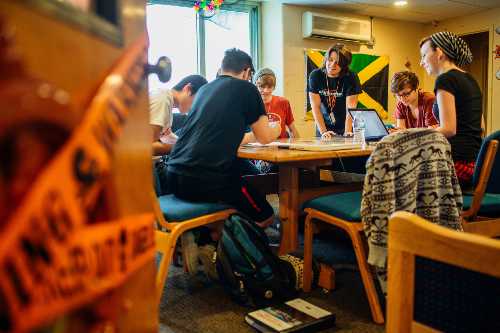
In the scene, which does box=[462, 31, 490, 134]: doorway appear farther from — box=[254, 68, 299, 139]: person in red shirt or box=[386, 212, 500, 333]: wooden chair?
box=[386, 212, 500, 333]: wooden chair

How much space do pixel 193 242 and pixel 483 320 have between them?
1.57 metres

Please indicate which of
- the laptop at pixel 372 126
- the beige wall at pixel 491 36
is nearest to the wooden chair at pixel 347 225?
the laptop at pixel 372 126

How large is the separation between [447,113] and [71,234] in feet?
6.70

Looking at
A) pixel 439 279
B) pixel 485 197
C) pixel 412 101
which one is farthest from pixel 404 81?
pixel 439 279

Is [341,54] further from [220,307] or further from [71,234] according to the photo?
[71,234]

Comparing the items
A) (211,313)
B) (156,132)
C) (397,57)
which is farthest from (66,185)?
(397,57)

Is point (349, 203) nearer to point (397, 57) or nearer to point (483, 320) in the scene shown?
point (483, 320)

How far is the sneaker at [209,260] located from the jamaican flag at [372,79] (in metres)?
4.27

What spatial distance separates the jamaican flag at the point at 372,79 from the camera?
19.4 ft

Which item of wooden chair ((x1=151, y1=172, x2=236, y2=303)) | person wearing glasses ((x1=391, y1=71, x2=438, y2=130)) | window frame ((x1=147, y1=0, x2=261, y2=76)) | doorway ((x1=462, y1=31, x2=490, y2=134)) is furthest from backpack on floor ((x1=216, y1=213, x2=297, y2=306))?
doorway ((x1=462, y1=31, x2=490, y2=134))

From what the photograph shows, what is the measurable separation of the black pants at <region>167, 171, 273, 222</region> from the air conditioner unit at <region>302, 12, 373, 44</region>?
3679 mm

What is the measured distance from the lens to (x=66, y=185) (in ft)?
1.22

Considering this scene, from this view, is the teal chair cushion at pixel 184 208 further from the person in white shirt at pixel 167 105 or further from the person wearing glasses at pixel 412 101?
the person wearing glasses at pixel 412 101

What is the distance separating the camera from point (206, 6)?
4984mm
